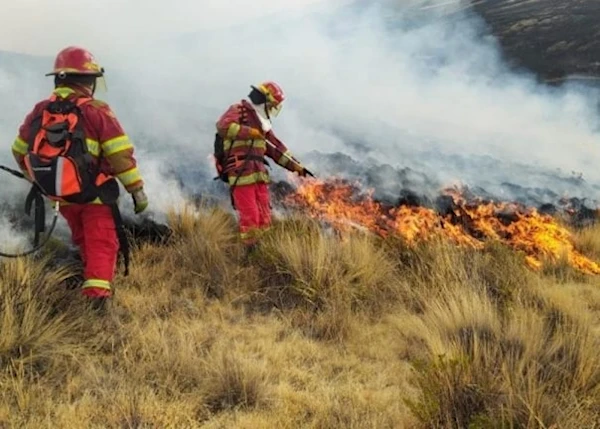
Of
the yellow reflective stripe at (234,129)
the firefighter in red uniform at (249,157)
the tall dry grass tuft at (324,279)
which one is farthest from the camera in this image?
the firefighter in red uniform at (249,157)

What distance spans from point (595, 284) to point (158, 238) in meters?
4.32

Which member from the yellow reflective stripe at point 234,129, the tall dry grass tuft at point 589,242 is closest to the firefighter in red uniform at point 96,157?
the yellow reflective stripe at point 234,129

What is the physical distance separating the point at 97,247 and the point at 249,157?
7.32ft

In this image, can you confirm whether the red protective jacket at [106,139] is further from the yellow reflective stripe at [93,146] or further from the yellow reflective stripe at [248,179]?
the yellow reflective stripe at [248,179]

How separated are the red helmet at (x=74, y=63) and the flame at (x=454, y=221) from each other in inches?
123

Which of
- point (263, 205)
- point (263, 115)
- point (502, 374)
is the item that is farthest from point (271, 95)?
point (502, 374)

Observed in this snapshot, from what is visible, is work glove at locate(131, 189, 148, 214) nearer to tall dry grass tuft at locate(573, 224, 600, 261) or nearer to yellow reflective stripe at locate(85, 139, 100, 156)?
yellow reflective stripe at locate(85, 139, 100, 156)

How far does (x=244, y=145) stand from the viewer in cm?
602

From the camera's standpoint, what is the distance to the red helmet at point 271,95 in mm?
6172

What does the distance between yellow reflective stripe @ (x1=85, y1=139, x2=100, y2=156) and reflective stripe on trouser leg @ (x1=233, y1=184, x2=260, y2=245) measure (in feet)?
7.01

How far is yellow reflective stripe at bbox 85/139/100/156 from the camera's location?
3.88 m

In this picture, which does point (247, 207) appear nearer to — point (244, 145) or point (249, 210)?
point (249, 210)

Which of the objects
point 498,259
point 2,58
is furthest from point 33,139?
point 2,58

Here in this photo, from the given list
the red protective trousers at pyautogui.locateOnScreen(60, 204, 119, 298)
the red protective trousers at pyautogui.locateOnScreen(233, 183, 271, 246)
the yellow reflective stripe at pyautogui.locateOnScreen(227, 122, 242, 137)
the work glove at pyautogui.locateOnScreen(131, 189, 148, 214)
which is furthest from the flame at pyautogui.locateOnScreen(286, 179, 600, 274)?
the red protective trousers at pyautogui.locateOnScreen(60, 204, 119, 298)
